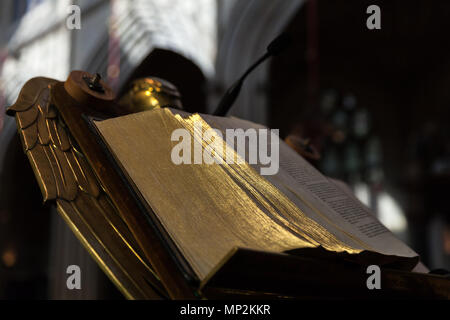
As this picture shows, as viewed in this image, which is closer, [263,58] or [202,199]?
[202,199]

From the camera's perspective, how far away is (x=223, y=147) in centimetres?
74

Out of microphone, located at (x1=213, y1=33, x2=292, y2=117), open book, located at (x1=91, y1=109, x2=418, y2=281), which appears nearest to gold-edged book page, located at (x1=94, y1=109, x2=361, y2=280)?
open book, located at (x1=91, y1=109, x2=418, y2=281)

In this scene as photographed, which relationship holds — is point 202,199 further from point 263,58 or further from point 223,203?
point 263,58

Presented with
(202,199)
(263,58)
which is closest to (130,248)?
(202,199)

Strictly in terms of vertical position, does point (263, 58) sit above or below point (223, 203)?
above

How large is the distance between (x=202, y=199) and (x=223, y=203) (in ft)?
0.09

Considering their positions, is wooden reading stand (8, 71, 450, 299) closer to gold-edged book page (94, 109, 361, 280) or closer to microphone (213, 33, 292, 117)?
gold-edged book page (94, 109, 361, 280)

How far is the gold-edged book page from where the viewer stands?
556mm

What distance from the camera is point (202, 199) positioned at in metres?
0.64

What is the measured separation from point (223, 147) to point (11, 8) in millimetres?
6224

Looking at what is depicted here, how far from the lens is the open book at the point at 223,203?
22.0 inches

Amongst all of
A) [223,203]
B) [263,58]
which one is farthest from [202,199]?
[263,58]
